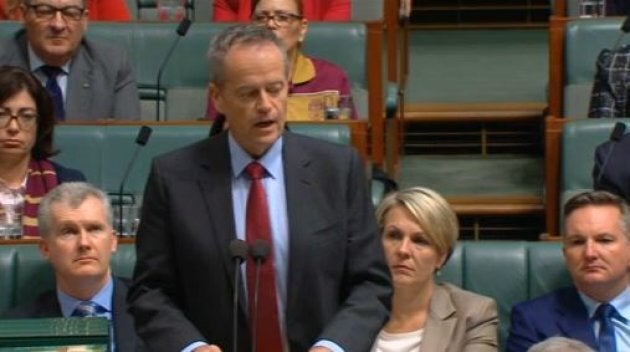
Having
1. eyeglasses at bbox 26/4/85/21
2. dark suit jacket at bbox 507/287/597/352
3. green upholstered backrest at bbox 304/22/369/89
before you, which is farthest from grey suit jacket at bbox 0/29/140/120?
dark suit jacket at bbox 507/287/597/352

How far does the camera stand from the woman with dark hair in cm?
351

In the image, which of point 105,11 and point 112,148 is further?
point 105,11

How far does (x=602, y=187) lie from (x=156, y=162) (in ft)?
4.77

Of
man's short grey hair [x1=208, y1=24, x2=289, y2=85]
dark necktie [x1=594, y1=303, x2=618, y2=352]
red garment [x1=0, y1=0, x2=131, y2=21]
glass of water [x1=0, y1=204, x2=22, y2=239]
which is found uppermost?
man's short grey hair [x1=208, y1=24, x2=289, y2=85]

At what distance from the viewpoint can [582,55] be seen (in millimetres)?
4434

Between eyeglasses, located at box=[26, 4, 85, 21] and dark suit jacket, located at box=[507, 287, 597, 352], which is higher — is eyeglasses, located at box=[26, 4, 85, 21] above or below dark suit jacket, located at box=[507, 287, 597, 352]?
above

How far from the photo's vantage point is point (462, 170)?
5012 millimetres

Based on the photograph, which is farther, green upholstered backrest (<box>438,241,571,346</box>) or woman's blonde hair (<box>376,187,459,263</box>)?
green upholstered backrest (<box>438,241,571,346</box>)

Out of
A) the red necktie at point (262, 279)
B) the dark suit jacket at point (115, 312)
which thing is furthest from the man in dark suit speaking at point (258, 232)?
the dark suit jacket at point (115, 312)

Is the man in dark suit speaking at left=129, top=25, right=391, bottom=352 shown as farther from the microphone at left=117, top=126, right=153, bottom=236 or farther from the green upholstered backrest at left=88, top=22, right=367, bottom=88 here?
the green upholstered backrest at left=88, top=22, right=367, bottom=88

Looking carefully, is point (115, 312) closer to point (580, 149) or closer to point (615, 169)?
point (615, 169)

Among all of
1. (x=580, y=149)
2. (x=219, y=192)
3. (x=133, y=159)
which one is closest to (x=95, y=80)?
(x=133, y=159)

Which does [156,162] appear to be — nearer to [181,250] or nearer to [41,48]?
[181,250]

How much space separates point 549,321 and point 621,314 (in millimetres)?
135
